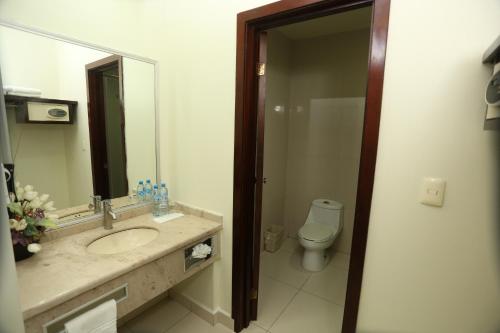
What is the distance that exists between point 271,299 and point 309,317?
332 mm

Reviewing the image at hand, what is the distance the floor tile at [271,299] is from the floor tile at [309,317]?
0.15 ft

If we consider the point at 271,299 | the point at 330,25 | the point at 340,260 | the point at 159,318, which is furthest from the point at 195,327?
the point at 330,25

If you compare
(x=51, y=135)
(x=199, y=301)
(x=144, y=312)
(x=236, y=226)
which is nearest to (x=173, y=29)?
(x=51, y=135)

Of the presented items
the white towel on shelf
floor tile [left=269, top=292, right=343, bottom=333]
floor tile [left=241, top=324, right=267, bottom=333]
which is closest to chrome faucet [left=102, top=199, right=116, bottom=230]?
the white towel on shelf

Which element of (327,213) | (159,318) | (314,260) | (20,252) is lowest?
(159,318)

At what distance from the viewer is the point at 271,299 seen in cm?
205

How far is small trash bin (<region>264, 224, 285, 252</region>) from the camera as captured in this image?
2789mm

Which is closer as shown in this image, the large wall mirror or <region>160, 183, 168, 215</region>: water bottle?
the large wall mirror

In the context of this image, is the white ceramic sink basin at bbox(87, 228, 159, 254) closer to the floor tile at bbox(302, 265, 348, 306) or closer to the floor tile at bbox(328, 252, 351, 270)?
the floor tile at bbox(302, 265, 348, 306)

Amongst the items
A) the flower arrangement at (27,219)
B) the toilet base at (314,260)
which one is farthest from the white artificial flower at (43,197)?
the toilet base at (314,260)

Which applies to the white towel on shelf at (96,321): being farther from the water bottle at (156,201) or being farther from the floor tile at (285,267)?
the floor tile at (285,267)

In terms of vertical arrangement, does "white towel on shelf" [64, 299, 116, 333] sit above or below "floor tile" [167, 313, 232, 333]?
above

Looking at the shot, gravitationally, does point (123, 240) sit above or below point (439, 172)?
below

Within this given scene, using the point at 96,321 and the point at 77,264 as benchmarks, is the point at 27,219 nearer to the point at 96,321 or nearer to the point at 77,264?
the point at 77,264
